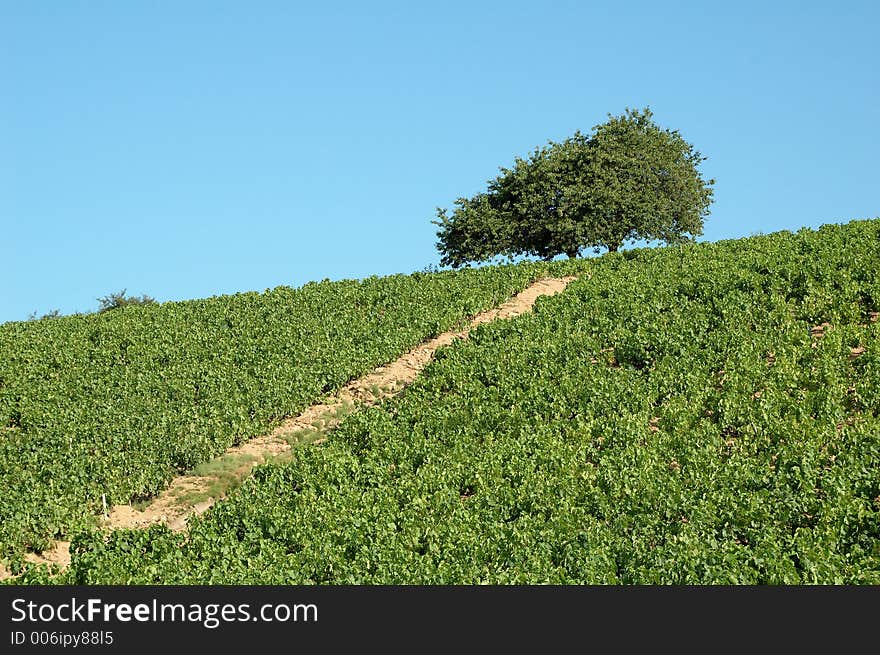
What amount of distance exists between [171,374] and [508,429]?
13656mm

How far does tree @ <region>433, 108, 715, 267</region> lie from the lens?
2483 inches

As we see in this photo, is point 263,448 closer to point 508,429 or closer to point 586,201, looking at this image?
point 508,429

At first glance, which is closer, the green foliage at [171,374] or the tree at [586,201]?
the green foliage at [171,374]

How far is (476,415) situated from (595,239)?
37.8 metres

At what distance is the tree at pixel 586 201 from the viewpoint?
6306cm

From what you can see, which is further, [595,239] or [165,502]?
[595,239]

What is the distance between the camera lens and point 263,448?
29141mm

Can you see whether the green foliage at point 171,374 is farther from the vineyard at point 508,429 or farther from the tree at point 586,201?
the tree at point 586,201

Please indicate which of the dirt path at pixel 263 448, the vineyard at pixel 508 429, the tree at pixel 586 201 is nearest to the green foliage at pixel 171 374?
the vineyard at pixel 508 429

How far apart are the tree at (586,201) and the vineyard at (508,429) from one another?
20.7 meters

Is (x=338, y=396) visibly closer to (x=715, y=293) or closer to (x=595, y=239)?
(x=715, y=293)

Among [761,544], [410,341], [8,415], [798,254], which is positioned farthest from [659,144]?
[761,544]

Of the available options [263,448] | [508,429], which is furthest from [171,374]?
[508,429]

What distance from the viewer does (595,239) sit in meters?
63.1
